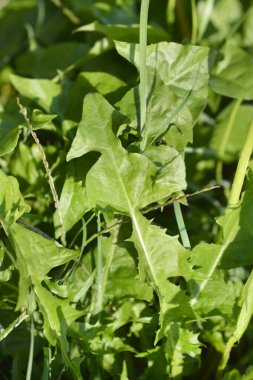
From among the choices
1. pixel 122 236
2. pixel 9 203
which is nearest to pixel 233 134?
pixel 122 236

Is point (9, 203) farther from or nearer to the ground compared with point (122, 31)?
nearer to the ground

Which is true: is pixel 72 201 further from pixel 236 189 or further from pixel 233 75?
pixel 233 75

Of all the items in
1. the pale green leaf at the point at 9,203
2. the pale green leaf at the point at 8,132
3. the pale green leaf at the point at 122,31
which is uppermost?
the pale green leaf at the point at 122,31

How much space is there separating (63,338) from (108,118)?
1.27 ft

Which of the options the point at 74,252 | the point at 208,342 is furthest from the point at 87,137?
the point at 208,342

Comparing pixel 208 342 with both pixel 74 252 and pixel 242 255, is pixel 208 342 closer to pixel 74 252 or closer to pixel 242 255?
pixel 242 255

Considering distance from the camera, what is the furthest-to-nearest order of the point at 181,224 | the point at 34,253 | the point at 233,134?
the point at 233,134, the point at 181,224, the point at 34,253

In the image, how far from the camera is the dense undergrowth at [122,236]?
3.05 ft

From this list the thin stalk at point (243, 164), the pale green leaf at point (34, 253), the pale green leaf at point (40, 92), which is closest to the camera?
the pale green leaf at point (34, 253)

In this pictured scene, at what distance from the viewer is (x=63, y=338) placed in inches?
35.4

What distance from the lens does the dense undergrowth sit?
0.93 metres

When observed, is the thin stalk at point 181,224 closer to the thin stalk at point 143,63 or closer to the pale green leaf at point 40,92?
the thin stalk at point 143,63

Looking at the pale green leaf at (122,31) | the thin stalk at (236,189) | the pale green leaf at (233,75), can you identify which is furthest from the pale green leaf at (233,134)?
the thin stalk at (236,189)

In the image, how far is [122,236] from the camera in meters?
1.04
